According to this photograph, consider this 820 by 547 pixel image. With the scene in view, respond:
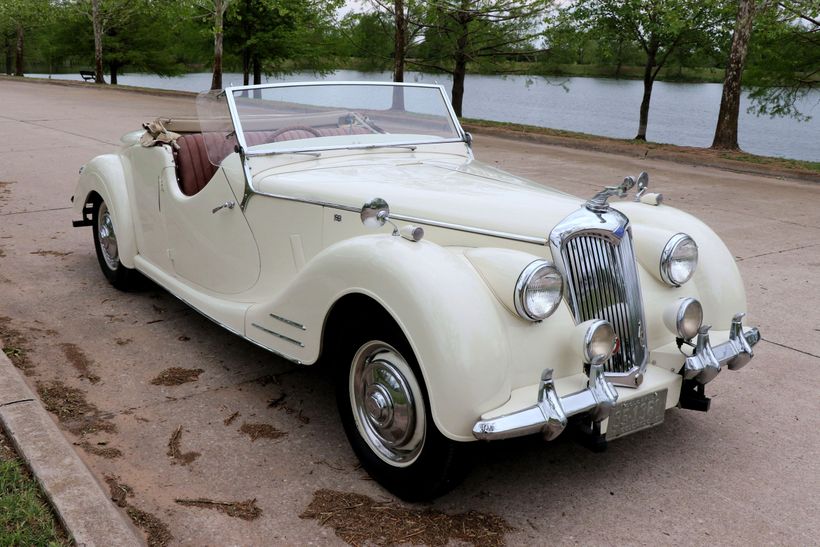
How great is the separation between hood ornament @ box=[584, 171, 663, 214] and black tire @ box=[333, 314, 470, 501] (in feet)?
3.11

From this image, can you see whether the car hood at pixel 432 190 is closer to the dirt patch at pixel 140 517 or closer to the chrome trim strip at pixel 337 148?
the chrome trim strip at pixel 337 148

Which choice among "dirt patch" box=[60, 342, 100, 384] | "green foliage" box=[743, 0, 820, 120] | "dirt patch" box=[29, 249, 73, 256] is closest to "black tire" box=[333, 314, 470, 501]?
"dirt patch" box=[60, 342, 100, 384]

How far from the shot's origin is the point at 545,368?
267 cm

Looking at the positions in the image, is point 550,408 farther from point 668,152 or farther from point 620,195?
point 668,152

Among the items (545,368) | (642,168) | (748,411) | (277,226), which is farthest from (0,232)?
(642,168)

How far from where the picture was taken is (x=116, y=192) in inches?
196

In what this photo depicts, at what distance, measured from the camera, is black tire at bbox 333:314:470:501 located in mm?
2678

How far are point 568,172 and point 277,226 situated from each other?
803cm

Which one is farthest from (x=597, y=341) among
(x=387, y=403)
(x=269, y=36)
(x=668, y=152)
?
(x=269, y=36)

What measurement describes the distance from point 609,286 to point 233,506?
1.67 m

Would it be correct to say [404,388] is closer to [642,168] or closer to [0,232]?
[0,232]

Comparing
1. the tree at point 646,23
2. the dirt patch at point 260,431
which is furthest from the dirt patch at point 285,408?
the tree at point 646,23

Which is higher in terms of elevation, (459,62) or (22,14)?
(22,14)

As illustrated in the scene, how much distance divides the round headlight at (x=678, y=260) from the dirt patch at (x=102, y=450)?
244cm
